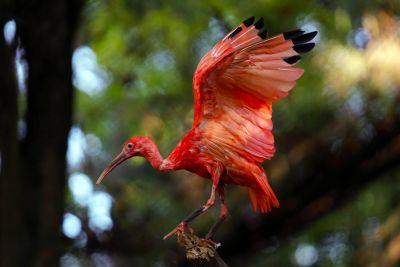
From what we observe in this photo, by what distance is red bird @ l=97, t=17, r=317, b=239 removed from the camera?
18.5 ft

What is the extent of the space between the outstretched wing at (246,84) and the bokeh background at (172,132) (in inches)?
91.9

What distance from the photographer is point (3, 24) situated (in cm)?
841

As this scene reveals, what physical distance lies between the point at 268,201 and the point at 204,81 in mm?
860

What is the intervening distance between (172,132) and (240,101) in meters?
6.94

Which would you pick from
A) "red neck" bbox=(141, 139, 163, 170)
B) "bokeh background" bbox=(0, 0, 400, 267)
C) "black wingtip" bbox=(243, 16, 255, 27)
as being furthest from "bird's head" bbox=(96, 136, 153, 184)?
"bokeh background" bbox=(0, 0, 400, 267)

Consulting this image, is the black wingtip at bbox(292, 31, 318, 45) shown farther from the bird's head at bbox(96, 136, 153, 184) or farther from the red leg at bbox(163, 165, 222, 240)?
the bird's head at bbox(96, 136, 153, 184)

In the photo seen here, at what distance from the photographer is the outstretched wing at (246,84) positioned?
222 inches

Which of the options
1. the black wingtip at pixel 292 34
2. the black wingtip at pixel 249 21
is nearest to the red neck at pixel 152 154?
the black wingtip at pixel 249 21

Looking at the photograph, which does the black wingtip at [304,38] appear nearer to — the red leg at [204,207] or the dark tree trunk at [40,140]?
the red leg at [204,207]

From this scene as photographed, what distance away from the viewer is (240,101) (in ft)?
18.8

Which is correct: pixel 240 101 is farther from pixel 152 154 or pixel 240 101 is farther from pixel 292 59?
pixel 152 154

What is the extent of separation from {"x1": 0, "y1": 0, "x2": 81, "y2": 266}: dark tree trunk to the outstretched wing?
10.3 feet

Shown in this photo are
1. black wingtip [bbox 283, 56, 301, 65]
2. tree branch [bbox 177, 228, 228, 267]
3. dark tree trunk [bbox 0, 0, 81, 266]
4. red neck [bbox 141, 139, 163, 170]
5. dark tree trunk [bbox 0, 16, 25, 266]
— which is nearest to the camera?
tree branch [bbox 177, 228, 228, 267]

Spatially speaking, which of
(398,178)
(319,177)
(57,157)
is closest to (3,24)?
(57,157)
